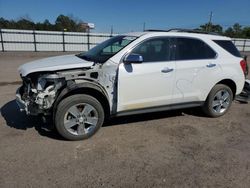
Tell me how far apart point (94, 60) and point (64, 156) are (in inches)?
68.8

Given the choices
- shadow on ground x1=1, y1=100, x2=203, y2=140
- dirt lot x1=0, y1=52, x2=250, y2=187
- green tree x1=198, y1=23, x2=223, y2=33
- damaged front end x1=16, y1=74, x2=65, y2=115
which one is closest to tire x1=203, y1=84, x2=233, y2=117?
dirt lot x1=0, y1=52, x2=250, y2=187

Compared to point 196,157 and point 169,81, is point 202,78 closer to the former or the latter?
point 169,81

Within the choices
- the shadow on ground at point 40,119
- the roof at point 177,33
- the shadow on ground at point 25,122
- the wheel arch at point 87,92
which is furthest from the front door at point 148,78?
the shadow on ground at point 25,122

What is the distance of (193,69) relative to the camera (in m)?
4.79

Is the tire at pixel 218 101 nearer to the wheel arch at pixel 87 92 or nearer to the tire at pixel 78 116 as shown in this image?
the wheel arch at pixel 87 92

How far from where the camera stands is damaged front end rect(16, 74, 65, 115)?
12.3 ft

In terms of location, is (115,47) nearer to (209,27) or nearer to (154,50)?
(154,50)

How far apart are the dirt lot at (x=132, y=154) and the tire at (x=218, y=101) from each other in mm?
227

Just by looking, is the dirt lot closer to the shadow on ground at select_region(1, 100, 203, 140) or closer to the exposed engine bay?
the shadow on ground at select_region(1, 100, 203, 140)

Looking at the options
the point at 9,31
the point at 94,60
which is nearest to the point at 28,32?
the point at 9,31

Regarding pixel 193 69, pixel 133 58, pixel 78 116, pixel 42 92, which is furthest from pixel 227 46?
pixel 42 92

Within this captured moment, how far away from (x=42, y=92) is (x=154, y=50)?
7.09 feet

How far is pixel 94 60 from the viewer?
430 cm

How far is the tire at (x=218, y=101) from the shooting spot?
17.3 ft
